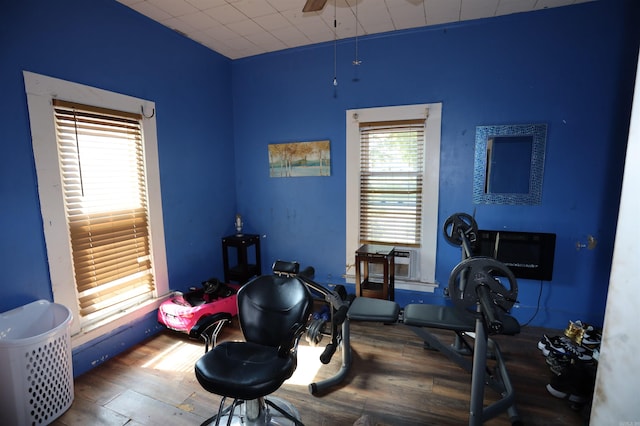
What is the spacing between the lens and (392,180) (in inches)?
124

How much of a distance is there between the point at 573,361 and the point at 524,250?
0.91 meters

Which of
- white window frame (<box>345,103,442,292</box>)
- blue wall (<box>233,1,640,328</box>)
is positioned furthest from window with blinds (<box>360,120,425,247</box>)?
blue wall (<box>233,1,640,328</box>)

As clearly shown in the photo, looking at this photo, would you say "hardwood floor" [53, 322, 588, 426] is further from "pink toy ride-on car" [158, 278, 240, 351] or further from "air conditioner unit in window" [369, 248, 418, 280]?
"air conditioner unit in window" [369, 248, 418, 280]

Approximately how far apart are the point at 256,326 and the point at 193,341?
1.21 meters

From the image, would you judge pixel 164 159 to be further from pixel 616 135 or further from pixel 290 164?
pixel 616 135

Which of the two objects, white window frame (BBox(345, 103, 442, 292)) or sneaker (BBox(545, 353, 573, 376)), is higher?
white window frame (BBox(345, 103, 442, 292))

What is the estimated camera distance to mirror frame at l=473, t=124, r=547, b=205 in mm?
2666

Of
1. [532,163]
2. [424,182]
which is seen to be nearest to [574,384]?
[532,163]

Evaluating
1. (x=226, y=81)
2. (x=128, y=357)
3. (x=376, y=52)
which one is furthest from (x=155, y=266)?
(x=376, y=52)

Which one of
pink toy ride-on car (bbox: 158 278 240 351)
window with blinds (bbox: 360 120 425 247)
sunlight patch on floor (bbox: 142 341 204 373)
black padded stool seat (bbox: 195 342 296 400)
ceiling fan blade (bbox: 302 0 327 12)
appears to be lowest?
sunlight patch on floor (bbox: 142 341 204 373)

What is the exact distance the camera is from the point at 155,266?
→ 9.25 feet

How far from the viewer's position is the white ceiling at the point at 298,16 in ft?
7.95

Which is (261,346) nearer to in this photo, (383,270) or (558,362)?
(383,270)

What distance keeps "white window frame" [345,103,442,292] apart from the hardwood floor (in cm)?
A: 72
